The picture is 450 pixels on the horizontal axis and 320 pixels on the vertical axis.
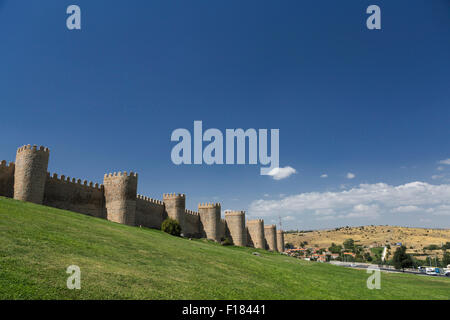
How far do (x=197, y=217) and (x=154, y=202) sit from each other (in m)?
13.2

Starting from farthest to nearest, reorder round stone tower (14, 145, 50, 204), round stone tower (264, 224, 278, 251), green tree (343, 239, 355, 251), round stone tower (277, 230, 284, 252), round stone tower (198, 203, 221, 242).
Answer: green tree (343, 239, 355, 251) → round stone tower (277, 230, 284, 252) → round stone tower (264, 224, 278, 251) → round stone tower (198, 203, 221, 242) → round stone tower (14, 145, 50, 204)

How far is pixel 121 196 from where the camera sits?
115ft

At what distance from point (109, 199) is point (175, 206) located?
1223 cm

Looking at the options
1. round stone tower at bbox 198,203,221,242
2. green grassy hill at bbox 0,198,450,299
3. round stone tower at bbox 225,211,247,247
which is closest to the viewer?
green grassy hill at bbox 0,198,450,299

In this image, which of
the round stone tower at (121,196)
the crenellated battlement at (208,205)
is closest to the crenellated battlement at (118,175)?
the round stone tower at (121,196)

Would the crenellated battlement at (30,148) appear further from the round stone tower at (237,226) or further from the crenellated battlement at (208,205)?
the round stone tower at (237,226)

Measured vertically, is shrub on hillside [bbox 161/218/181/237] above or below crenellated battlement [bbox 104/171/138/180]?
below

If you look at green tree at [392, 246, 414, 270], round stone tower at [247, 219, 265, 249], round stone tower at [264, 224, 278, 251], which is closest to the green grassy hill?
round stone tower at [247, 219, 265, 249]

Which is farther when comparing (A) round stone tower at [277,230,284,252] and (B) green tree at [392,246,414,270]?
(A) round stone tower at [277,230,284,252]

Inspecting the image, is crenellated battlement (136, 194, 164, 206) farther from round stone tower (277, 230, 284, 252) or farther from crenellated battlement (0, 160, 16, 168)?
round stone tower (277, 230, 284, 252)

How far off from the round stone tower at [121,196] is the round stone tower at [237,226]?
29.0 m

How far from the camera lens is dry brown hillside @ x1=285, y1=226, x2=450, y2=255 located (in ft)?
427
